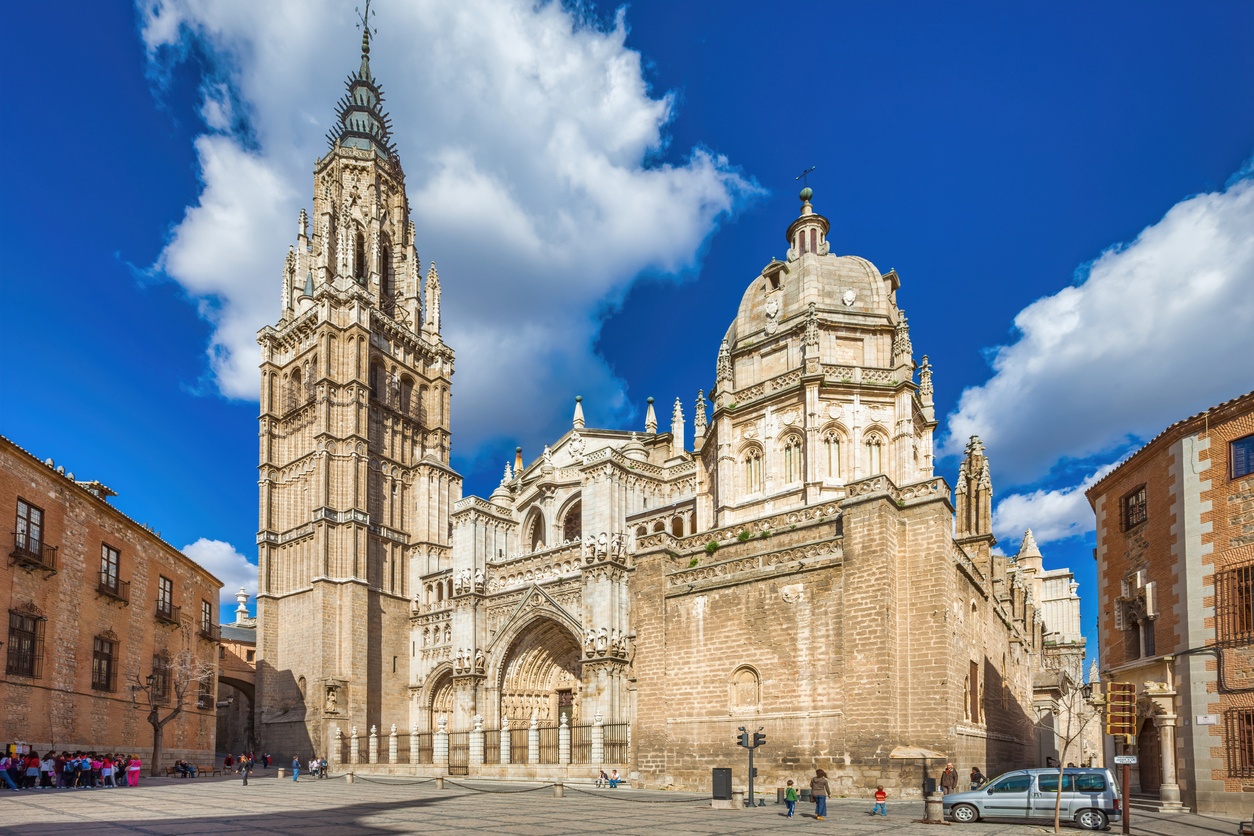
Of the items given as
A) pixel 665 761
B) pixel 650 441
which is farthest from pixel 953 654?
pixel 650 441

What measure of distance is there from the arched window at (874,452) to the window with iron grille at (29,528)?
25342 millimetres

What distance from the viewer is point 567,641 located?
33.8 meters

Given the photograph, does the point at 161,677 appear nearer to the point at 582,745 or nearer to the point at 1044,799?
the point at 582,745

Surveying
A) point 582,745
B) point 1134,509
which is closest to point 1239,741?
point 1134,509

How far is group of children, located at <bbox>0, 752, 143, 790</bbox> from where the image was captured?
20516 mm

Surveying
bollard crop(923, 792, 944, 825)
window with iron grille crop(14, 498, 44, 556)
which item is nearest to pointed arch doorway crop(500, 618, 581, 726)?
window with iron grille crop(14, 498, 44, 556)

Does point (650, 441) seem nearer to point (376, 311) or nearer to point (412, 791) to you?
point (376, 311)

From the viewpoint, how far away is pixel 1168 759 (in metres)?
16.7

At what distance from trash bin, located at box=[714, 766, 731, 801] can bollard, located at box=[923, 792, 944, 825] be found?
4105 mm

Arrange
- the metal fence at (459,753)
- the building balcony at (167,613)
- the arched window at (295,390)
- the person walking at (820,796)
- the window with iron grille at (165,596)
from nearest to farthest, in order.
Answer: the person walking at (820,796) → the building balcony at (167,613) → the window with iron grille at (165,596) → the metal fence at (459,753) → the arched window at (295,390)

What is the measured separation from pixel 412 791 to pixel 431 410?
29.5 meters

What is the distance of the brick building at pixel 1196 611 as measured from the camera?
15758 mm

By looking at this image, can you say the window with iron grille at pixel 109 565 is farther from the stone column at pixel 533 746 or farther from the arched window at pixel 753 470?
the arched window at pixel 753 470

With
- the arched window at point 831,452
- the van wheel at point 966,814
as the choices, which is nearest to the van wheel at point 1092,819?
the van wheel at point 966,814
